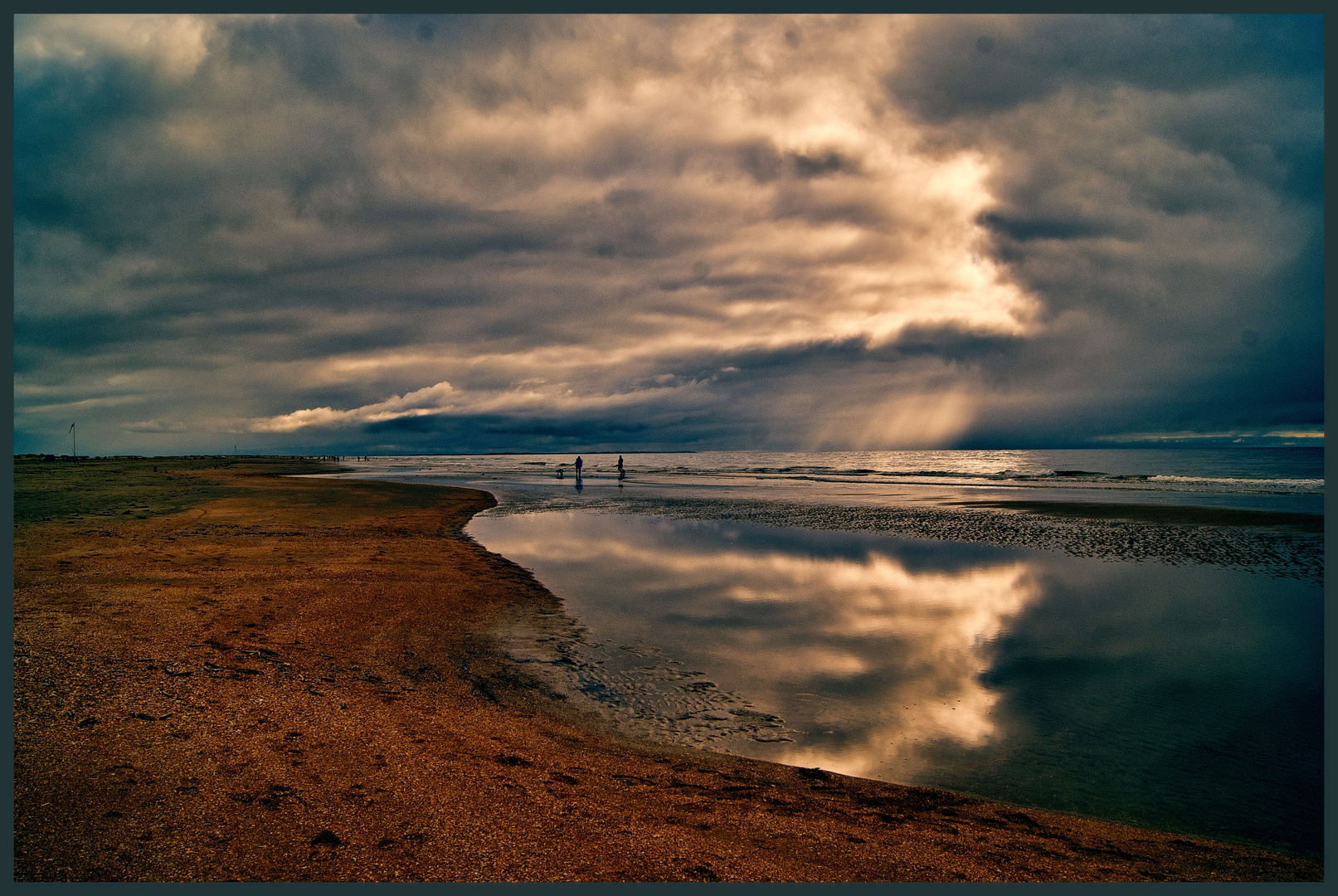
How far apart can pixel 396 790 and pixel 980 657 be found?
33.8ft

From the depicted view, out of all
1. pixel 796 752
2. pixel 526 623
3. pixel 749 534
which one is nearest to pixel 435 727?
pixel 796 752

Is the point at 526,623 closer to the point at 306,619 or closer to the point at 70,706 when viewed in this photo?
the point at 306,619

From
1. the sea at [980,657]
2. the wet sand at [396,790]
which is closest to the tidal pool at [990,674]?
the sea at [980,657]

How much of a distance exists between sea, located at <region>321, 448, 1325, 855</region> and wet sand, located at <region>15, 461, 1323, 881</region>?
2.65 ft

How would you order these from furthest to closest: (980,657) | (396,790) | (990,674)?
1. (980,657)
2. (990,674)
3. (396,790)

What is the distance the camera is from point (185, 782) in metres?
5.92

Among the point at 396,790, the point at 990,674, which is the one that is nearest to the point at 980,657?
the point at 990,674

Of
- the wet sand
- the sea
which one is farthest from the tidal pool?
the wet sand

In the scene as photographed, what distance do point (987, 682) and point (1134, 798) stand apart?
3348 millimetres

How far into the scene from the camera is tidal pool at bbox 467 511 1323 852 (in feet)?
24.5

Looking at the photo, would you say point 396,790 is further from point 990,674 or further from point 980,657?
point 980,657

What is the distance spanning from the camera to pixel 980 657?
1162 centimetres

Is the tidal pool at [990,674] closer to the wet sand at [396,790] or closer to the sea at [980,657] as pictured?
the sea at [980,657]

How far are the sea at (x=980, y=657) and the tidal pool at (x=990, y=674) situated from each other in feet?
0.15
